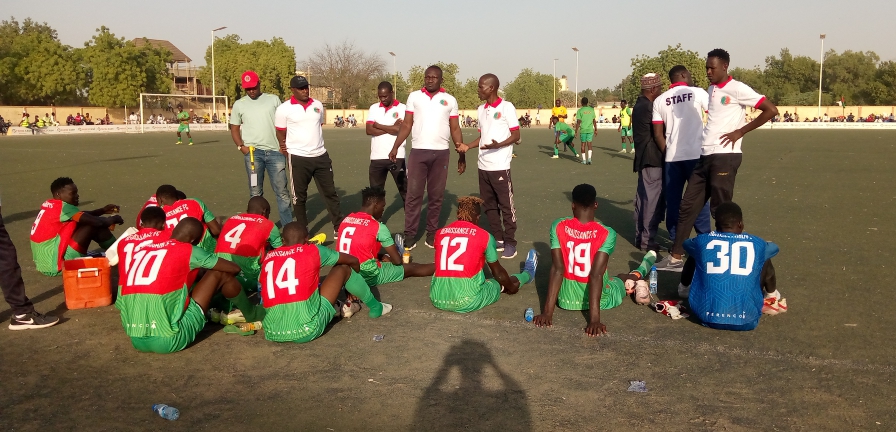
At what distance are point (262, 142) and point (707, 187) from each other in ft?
18.1

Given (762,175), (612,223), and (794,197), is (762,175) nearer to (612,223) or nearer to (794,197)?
(794,197)

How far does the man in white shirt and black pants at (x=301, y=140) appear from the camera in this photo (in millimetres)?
8469

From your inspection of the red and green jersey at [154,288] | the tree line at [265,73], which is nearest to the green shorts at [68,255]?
the red and green jersey at [154,288]

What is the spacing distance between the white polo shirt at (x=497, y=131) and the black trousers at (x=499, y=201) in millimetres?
105

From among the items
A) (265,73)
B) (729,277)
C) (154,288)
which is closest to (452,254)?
(729,277)

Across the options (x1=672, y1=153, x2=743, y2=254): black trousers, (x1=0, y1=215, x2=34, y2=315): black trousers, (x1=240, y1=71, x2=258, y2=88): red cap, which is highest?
(x1=240, y1=71, x2=258, y2=88): red cap

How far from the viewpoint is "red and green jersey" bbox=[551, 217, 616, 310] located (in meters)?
5.32

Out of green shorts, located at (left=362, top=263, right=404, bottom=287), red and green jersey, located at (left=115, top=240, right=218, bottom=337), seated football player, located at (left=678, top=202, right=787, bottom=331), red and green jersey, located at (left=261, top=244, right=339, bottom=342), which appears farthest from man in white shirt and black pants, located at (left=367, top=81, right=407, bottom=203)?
seated football player, located at (left=678, top=202, right=787, bottom=331)

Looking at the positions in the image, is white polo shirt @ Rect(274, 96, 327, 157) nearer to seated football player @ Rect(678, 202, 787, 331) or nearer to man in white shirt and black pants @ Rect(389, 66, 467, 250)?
man in white shirt and black pants @ Rect(389, 66, 467, 250)

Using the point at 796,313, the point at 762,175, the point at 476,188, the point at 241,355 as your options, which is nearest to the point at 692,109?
the point at 796,313

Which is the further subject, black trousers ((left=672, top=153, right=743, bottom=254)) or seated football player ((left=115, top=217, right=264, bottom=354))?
black trousers ((left=672, top=153, right=743, bottom=254))

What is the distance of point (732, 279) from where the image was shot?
16.1 ft

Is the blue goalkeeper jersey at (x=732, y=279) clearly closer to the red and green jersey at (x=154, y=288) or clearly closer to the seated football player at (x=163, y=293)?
the seated football player at (x=163, y=293)

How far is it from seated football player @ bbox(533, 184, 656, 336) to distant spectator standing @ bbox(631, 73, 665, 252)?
249cm
